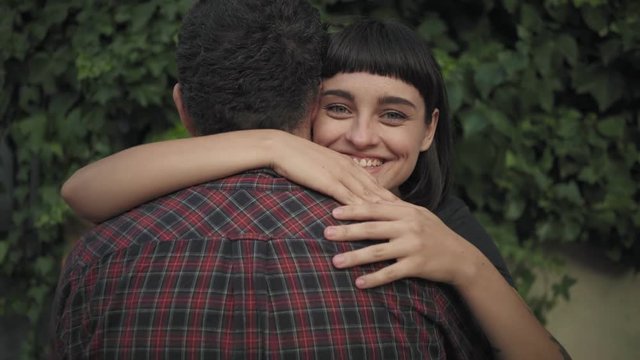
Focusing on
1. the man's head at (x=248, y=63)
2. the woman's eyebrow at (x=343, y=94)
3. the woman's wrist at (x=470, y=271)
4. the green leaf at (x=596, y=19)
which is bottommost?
the woman's wrist at (x=470, y=271)

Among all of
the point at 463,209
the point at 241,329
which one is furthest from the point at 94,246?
the point at 463,209

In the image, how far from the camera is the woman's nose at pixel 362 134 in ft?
7.04

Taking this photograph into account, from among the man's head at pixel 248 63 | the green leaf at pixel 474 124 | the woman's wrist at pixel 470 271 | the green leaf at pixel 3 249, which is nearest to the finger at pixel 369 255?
the woman's wrist at pixel 470 271

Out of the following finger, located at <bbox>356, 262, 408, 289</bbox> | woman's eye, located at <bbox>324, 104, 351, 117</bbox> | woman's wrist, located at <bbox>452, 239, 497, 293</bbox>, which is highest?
woman's eye, located at <bbox>324, 104, 351, 117</bbox>

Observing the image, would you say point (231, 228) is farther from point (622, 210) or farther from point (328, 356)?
point (622, 210)

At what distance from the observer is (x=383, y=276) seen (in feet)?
4.93

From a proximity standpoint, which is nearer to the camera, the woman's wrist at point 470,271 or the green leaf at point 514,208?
the woman's wrist at point 470,271

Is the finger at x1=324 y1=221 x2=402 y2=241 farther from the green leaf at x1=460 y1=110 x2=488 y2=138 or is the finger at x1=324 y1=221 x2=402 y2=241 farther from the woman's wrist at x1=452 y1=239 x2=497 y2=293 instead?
the green leaf at x1=460 y1=110 x2=488 y2=138

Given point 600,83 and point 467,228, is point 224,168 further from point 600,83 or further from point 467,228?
point 600,83

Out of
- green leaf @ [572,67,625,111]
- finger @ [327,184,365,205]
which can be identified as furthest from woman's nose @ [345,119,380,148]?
green leaf @ [572,67,625,111]

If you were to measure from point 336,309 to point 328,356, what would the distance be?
0.09 metres

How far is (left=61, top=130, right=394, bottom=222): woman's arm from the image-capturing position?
157 centimetres

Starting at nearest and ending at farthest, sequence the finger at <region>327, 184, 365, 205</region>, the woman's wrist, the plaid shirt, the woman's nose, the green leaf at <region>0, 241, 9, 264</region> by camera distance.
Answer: the plaid shirt, the finger at <region>327, 184, 365, 205</region>, the woman's wrist, the woman's nose, the green leaf at <region>0, 241, 9, 264</region>

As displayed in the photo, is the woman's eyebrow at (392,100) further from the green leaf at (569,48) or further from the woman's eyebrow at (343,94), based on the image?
the green leaf at (569,48)
